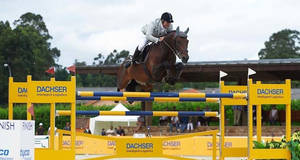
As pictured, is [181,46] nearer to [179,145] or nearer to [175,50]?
[175,50]

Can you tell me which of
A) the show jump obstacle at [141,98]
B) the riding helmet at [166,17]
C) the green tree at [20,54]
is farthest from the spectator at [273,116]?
the green tree at [20,54]

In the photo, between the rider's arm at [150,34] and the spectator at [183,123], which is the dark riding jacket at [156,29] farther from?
the spectator at [183,123]

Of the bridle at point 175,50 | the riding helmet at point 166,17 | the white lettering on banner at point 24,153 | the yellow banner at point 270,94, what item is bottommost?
the white lettering on banner at point 24,153

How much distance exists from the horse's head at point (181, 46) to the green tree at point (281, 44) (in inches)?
2580

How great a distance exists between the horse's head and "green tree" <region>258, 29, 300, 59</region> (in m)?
65.5

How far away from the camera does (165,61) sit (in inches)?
332

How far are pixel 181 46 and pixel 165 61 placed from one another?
1.80 feet

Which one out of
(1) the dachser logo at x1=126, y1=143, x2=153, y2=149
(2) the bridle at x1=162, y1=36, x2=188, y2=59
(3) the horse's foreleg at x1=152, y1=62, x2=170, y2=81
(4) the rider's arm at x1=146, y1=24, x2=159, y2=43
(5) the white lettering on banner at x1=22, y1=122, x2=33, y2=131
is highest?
(4) the rider's arm at x1=146, y1=24, x2=159, y2=43

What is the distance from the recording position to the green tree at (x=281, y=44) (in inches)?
2854

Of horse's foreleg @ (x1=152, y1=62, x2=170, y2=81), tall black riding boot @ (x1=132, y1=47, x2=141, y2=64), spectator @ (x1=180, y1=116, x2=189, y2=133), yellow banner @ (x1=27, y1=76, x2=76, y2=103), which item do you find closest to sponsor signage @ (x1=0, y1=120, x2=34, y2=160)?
yellow banner @ (x1=27, y1=76, x2=76, y2=103)

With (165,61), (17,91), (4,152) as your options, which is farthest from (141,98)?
(4,152)

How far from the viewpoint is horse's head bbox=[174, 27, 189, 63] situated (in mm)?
7914

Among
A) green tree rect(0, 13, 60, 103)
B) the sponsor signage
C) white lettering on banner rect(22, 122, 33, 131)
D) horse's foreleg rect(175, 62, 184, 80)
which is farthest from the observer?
Answer: green tree rect(0, 13, 60, 103)

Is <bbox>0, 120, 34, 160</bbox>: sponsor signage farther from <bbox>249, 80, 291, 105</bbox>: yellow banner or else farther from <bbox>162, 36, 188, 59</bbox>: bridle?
<bbox>249, 80, 291, 105</bbox>: yellow banner
